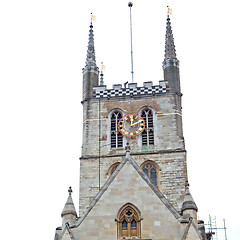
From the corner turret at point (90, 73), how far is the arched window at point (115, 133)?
257 cm

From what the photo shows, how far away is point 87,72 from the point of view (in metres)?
40.3

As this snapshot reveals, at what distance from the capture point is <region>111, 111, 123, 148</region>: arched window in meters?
36.8

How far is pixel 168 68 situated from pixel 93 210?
18467mm

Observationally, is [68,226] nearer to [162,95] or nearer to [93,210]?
[93,210]

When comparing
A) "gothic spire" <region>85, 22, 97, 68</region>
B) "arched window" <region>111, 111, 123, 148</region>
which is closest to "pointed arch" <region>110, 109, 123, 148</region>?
"arched window" <region>111, 111, 123, 148</region>

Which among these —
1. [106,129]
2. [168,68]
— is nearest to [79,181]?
[106,129]

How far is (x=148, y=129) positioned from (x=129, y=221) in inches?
569

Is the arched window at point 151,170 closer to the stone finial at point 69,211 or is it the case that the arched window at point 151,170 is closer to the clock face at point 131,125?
the clock face at point 131,125

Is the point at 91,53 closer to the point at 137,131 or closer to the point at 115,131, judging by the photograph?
the point at 115,131

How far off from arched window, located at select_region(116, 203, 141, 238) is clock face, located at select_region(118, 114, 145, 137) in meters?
13.7

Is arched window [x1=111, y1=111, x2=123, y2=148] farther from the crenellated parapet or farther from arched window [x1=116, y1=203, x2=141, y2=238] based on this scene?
arched window [x1=116, y1=203, x2=141, y2=238]

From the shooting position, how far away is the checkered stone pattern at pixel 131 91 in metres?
38.4

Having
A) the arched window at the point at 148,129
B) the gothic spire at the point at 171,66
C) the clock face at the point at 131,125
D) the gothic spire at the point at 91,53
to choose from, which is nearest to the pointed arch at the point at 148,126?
the arched window at the point at 148,129

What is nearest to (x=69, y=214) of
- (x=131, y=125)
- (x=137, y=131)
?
(x=137, y=131)
